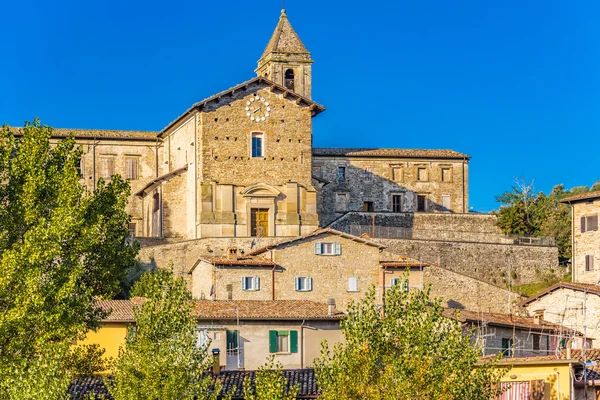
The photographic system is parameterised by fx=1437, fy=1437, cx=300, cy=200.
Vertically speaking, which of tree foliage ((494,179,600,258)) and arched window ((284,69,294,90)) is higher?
arched window ((284,69,294,90))

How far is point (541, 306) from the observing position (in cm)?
5291

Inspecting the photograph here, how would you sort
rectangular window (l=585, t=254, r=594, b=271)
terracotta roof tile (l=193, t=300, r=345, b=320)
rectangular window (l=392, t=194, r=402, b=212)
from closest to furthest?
1. terracotta roof tile (l=193, t=300, r=345, b=320)
2. rectangular window (l=585, t=254, r=594, b=271)
3. rectangular window (l=392, t=194, r=402, b=212)

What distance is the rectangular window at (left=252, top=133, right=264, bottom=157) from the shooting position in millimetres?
66438

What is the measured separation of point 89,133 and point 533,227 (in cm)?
2368

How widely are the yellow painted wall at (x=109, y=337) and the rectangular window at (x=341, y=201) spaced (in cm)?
3283

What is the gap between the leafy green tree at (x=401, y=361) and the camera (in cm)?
3052

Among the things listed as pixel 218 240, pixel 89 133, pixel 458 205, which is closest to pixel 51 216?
pixel 218 240

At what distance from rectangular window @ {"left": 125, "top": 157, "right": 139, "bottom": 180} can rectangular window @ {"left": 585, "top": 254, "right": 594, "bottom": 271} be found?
2661 cm

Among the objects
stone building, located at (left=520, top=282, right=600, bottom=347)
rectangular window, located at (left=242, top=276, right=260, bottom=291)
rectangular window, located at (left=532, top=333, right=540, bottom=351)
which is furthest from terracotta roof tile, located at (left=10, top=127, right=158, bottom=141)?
rectangular window, located at (left=532, top=333, right=540, bottom=351)

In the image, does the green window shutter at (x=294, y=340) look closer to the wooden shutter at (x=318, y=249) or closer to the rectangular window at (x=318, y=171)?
the wooden shutter at (x=318, y=249)

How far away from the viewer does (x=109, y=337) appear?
148ft

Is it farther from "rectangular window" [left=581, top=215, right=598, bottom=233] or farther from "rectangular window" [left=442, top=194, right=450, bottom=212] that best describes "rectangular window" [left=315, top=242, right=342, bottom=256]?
"rectangular window" [left=442, top=194, right=450, bottom=212]

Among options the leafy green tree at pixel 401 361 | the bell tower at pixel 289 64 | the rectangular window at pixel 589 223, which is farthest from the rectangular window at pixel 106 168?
the leafy green tree at pixel 401 361

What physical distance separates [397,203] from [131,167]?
14537mm
